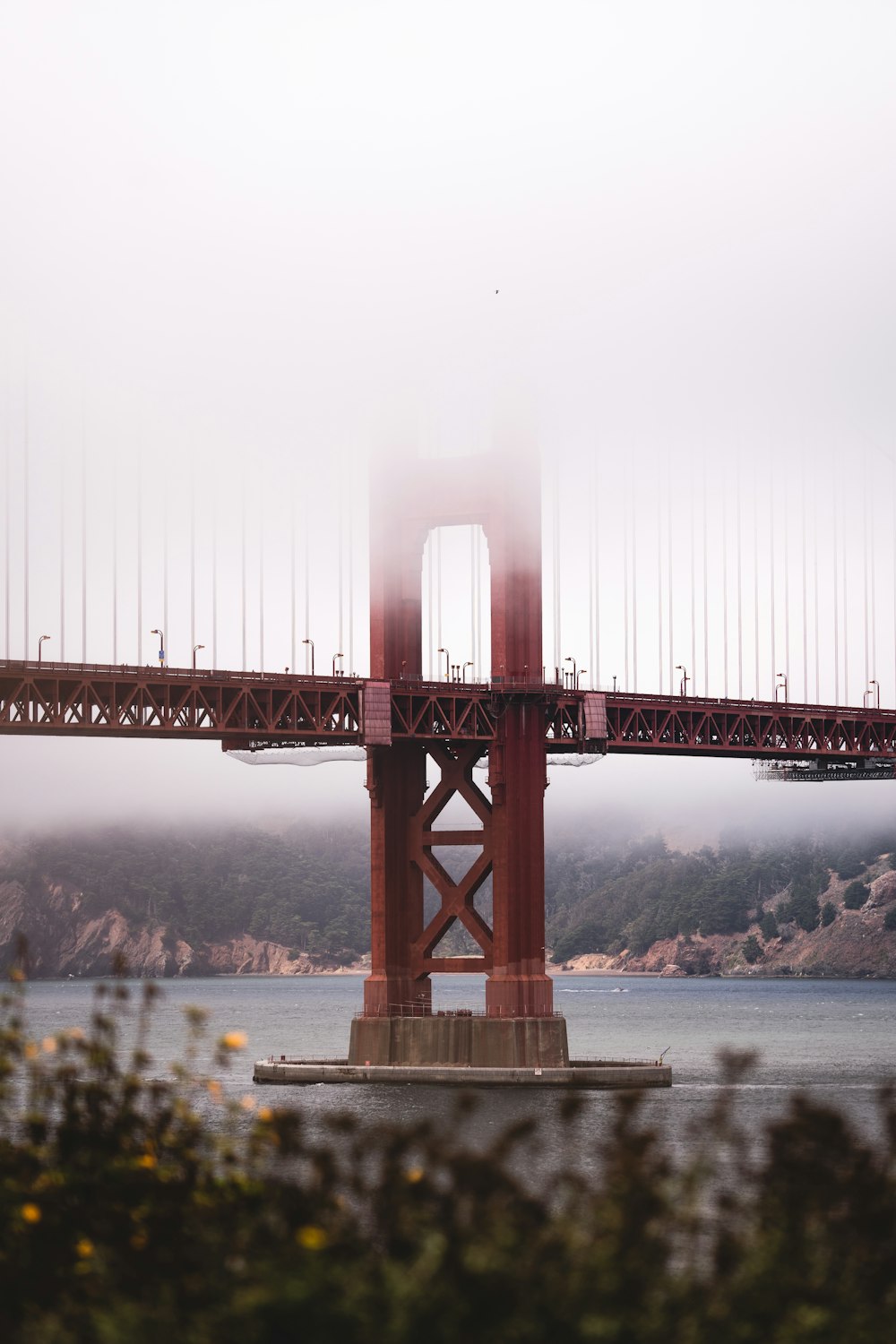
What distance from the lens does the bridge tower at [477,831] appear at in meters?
67.2

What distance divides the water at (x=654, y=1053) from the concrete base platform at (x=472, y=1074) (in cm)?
44

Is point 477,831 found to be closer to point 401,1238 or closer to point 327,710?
point 327,710

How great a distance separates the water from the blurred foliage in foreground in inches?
Result: 42.1

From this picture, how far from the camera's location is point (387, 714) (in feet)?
219

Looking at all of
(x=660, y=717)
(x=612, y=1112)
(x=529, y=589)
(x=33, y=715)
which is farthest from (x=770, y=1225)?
(x=660, y=717)

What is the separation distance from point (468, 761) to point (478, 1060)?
9.14 metres

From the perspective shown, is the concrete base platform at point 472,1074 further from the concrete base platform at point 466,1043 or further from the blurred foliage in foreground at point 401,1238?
the blurred foliage in foreground at point 401,1238

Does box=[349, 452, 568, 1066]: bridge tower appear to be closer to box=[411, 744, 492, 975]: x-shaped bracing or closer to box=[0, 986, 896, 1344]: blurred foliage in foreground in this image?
box=[411, 744, 492, 975]: x-shaped bracing

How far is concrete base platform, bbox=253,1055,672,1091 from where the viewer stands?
65375 mm

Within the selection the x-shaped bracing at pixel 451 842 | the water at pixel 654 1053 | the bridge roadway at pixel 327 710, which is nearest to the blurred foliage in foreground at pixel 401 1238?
the water at pixel 654 1053

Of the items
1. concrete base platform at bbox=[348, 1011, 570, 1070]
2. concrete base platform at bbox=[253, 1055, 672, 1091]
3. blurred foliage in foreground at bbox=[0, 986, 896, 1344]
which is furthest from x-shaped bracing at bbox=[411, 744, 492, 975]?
blurred foliage in foreground at bbox=[0, 986, 896, 1344]

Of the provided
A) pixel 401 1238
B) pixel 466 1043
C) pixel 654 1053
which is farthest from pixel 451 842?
pixel 401 1238

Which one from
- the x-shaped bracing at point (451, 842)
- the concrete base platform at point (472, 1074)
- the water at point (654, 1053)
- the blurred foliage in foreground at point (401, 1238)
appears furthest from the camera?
the x-shaped bracing at point (451, 842)

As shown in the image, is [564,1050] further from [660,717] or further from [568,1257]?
[568,1257]
